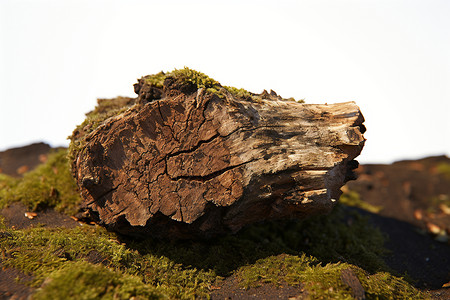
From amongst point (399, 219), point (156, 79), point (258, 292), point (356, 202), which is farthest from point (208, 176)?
point (399, 219)

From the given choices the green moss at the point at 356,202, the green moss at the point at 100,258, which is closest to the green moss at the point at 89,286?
the green moss at the point at 100,258

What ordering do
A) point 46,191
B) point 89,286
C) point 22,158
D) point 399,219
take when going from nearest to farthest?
1. point 89,286
2. point 46,191
3. point 399,219
4. point 22,158

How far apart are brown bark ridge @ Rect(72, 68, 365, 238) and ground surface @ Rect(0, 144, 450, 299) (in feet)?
4.94

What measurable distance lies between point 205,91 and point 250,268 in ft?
11.9

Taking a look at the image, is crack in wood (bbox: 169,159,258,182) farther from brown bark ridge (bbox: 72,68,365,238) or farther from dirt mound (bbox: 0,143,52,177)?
dirt mound (bbox: 0,143,52,177)

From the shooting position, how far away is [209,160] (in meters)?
5.79

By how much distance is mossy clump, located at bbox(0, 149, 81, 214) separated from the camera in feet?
25.8


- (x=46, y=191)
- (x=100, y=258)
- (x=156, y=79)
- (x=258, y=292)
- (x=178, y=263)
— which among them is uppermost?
(x=156, y=79)

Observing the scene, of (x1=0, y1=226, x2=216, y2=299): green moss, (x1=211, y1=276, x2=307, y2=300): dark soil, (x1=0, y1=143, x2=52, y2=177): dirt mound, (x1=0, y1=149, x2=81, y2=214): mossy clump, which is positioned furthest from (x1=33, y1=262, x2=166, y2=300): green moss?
(x1=0, y1=143, x2=52, y2=177): dirt mound

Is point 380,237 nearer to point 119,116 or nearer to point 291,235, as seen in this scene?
point 291,235

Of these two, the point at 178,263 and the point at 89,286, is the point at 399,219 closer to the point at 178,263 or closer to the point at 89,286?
the point at 178,263

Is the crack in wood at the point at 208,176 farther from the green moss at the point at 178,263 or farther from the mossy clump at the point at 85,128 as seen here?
the mossy clump at the point at 85,128

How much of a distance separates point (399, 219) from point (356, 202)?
152 cm

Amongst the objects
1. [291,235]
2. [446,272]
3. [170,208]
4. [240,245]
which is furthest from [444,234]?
[170,208]
